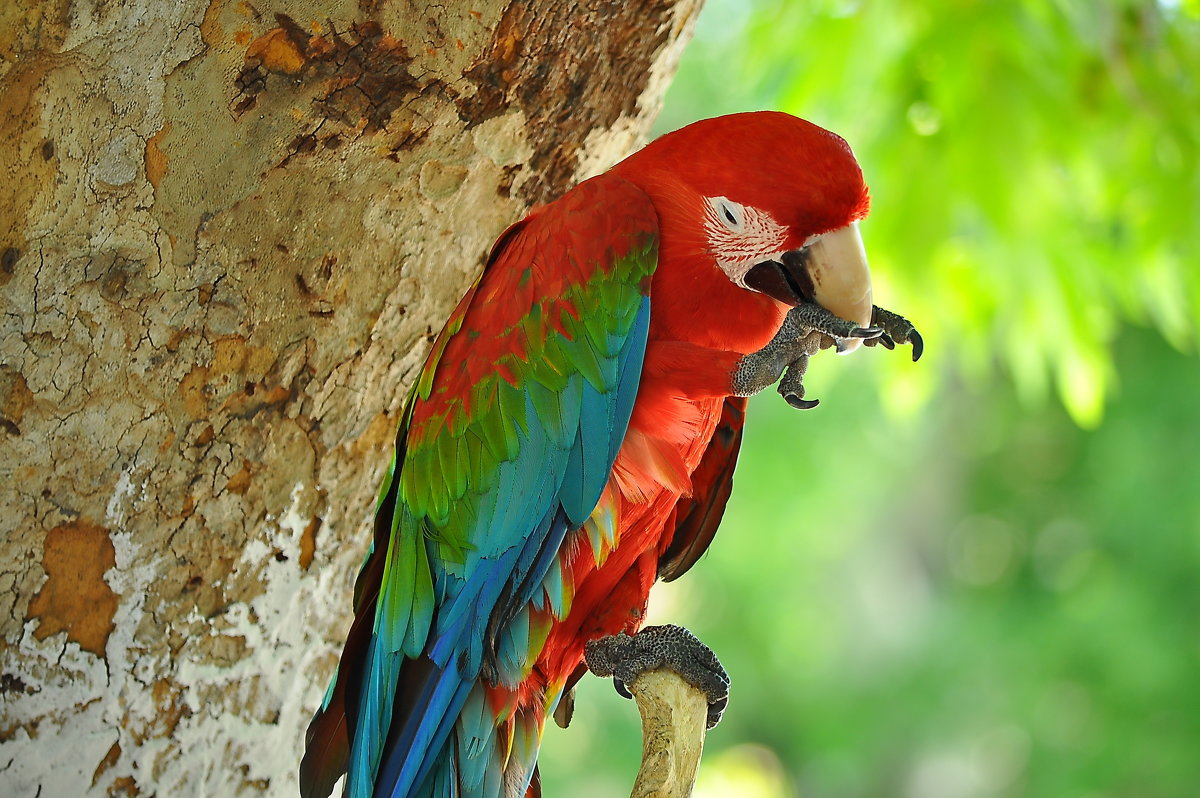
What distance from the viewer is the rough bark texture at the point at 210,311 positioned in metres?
1.12

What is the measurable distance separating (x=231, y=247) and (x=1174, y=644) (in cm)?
480

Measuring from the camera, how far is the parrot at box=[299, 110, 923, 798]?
1.08 m

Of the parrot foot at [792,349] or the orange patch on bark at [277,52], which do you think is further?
the orange patch on bark at [277,52]

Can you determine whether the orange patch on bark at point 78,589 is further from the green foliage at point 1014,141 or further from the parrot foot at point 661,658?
the green foliage at point 1014,141

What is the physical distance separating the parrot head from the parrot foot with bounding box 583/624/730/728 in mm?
403

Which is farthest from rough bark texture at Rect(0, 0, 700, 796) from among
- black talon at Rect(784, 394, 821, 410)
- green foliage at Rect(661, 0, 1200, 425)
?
green foliage at Rect(661, 0, 1200, 425)

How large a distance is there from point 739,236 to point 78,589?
811 mm

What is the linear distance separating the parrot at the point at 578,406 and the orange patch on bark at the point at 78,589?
0.87 feet

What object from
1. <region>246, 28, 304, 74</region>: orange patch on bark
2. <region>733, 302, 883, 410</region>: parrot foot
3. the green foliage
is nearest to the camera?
<region>733, 302, 883, 410</region>: parrot foot

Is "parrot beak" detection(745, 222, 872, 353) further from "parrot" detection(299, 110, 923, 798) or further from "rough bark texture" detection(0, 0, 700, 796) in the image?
"rough bark texture" detection(0, 0, 700, 796)

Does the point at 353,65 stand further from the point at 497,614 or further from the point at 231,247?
the point at 497,614

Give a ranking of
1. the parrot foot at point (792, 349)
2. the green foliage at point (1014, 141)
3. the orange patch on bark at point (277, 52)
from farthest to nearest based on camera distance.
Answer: the green foliage at point (1014, 141) → the orange patch on bark at point (277, 52) → the parrot foot at point (792, 349)

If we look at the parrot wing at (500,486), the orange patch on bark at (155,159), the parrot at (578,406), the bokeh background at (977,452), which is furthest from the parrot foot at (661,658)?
the bokeh background at (977,452)

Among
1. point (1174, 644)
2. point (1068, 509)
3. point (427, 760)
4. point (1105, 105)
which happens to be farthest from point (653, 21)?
point (1068, 509)
